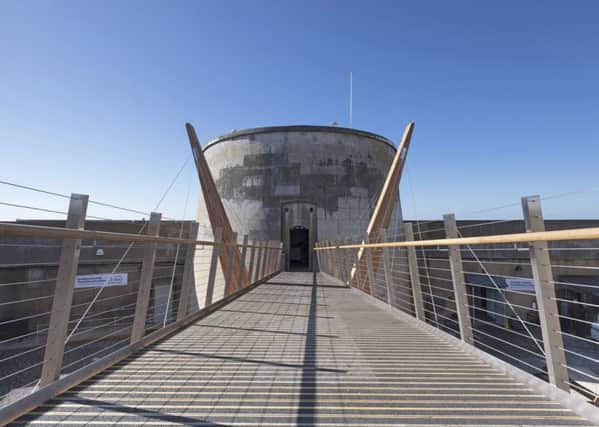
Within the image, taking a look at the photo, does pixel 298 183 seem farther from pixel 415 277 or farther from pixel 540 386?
pixel 540 386

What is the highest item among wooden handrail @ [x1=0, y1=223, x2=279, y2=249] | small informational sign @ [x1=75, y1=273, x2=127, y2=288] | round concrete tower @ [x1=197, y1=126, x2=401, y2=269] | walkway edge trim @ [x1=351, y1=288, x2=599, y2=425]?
round concrete tower @ [x1=197, y1=126, x2=401, y2=269]

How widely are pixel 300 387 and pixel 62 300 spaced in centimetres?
144

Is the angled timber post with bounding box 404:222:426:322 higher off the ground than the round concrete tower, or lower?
lower

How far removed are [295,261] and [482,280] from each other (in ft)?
34.4

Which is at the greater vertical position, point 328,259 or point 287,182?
point 287,182

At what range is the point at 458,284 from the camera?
2719mm

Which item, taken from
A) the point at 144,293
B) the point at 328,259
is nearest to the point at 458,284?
the point at 144,293

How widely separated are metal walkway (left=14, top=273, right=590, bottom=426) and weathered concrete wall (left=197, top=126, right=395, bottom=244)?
1148 cm

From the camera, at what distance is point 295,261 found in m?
21.9

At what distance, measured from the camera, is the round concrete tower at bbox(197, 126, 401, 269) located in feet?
48.4

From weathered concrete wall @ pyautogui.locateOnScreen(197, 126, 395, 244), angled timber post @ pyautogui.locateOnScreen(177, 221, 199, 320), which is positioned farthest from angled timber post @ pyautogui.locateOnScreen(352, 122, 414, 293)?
angled timber post @ pyautogui.locateOnScreen(177, 221, 199, 320)

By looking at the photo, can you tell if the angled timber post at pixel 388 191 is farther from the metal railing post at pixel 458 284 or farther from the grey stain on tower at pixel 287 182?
the metal railing post at pixel 458 284

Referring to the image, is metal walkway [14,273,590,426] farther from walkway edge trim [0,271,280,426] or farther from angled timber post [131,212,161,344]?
angled timber post [131,212,161,344]

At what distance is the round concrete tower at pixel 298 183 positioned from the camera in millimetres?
14750
